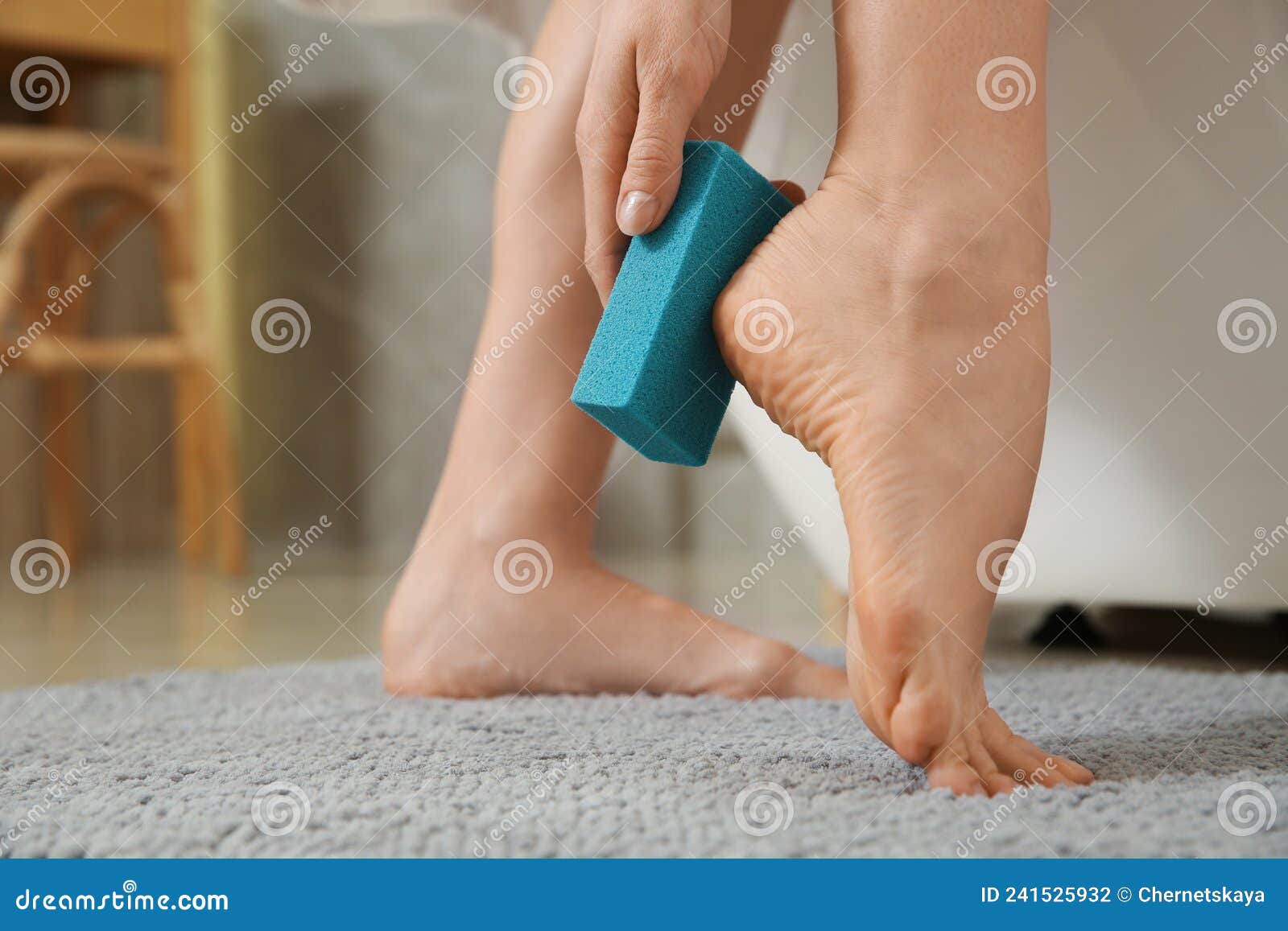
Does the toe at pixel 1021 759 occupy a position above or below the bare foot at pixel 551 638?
above

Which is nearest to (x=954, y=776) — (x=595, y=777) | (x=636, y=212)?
(x=595, y=777)

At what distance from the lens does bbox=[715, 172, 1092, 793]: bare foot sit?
22.8 inches

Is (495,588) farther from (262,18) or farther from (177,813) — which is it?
(262,18)

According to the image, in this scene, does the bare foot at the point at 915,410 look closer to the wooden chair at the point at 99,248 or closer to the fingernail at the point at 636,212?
the fingernail at the point at 636,212

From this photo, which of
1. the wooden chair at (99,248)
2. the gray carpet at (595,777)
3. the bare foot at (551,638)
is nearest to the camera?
the gray carpet at (595,777)

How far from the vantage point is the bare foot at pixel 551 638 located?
2.88ft

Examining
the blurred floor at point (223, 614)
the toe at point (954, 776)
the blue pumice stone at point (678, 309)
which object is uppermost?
the blue pumice stone at point (678, 309)

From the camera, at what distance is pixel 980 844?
1.60 feet

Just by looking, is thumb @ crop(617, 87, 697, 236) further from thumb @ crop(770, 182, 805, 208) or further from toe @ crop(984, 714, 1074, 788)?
toe @ crop(984, 714, 1074, 788)

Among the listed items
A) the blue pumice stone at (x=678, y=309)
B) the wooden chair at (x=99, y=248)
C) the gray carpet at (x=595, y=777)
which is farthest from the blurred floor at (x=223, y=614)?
the blue pumice stone at (x=678, y=309)

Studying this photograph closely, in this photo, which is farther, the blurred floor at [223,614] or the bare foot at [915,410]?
the blurred floor at [223,614]

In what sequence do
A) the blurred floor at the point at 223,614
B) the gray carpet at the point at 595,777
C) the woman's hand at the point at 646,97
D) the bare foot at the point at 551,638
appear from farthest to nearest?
the blurred floor at the point at 223,614, the bare foot at the point at 551,638, the woman's hand at the point at 646,97, the gray carpet at the point at 595,777

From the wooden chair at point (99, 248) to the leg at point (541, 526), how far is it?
115cm

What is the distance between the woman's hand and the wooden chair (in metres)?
1.40
